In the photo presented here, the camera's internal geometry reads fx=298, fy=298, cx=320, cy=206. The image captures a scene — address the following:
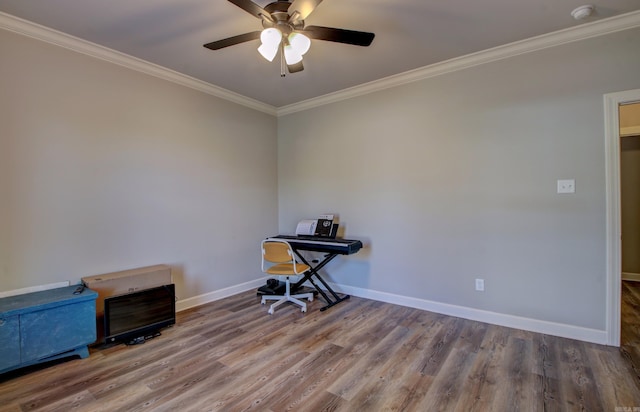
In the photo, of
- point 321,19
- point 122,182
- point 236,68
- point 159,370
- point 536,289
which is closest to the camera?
point 159,370

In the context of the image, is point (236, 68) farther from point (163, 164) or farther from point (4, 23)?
point (4, 23)

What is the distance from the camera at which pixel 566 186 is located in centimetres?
254

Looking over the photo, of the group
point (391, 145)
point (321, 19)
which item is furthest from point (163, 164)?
point (391, 145)

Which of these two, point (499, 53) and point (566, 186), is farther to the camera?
point (499, 53)

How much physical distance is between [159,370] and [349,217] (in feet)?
8.20

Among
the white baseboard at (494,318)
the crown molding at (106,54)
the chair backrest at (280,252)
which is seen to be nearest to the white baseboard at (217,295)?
the chair backrest at (280,252)

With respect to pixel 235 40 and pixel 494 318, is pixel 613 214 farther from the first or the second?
pixel 235 40

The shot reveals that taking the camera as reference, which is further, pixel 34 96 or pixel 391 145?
pixel 391 145

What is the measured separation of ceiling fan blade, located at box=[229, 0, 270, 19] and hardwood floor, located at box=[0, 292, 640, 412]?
231 cm

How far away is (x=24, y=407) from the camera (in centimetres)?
176

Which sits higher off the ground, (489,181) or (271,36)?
(271,36)

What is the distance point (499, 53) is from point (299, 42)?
6.65 ft

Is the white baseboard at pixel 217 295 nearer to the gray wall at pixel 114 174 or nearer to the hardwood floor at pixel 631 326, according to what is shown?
the gray wall at pixel 114 174

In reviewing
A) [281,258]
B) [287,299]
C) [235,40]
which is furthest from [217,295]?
[235,40]
